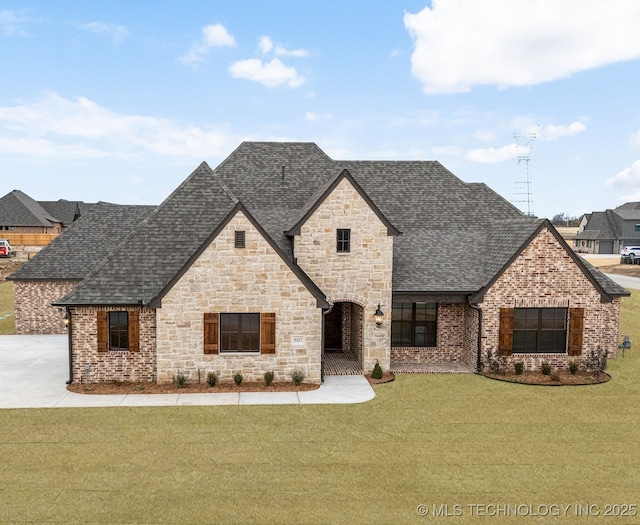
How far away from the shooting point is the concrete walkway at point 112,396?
14.6 m

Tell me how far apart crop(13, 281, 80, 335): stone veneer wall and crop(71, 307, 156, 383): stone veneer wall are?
988cm

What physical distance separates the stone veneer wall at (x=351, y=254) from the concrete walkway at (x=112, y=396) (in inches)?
97.7

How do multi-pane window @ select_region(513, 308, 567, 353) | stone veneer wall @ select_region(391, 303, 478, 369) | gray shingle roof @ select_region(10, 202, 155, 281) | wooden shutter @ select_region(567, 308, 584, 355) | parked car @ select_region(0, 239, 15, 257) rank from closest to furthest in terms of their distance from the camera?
wooden shutter @ select_region(567, 308, 584, 355) < multi-pane window @ select_region(513, 308, 567, 353) < stone veneer wall @ select_region(391, 303, 478, 369) < gray shingle roof @ select_region(10, 202, 155, 281) < parked car @ select_region(0, 239, 15, 257)

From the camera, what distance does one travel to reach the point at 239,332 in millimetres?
16250

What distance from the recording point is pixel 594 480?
33.2 ft

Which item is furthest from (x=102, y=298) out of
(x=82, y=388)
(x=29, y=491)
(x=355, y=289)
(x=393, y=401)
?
(x=393, y=401)

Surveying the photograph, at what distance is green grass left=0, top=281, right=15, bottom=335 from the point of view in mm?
26062

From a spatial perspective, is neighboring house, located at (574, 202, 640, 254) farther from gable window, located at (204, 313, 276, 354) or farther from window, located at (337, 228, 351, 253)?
gable window, located at (204, 313, 276, 354)

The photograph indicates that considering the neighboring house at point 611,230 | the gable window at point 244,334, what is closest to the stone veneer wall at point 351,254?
the gable window at point 244,334

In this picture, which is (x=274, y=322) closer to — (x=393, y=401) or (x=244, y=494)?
(x=393, y=401)

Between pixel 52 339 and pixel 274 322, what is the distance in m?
14.0

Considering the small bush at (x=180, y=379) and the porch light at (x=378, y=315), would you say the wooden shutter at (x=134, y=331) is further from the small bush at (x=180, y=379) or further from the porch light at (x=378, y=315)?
the porch light at (x=378, y=315)

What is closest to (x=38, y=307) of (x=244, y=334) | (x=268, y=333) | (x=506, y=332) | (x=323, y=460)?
(x=244, y=334)

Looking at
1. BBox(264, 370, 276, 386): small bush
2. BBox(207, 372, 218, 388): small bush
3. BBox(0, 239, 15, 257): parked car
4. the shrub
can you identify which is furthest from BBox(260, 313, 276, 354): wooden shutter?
BBox(0, 239, 15, 257): parked car
